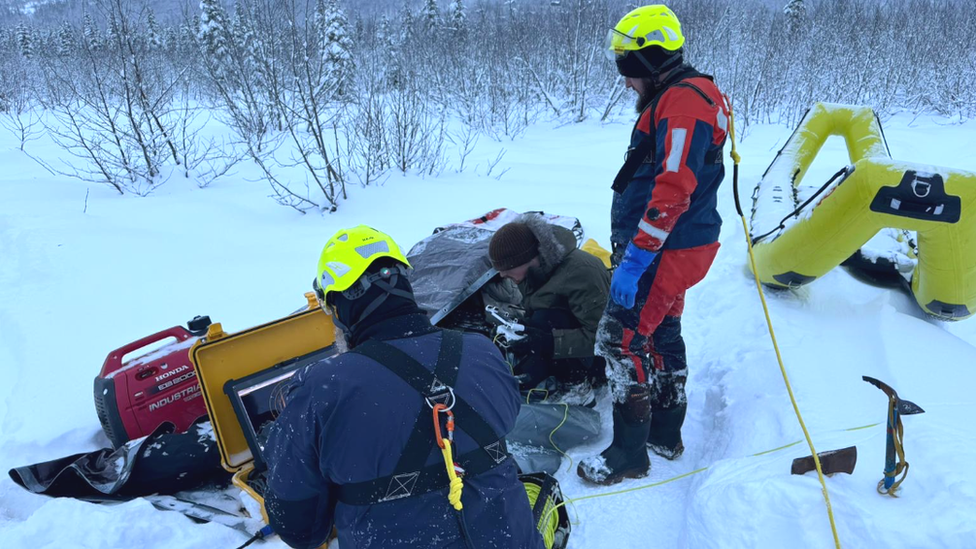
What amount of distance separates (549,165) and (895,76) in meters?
12.0

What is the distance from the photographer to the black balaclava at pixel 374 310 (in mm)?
1446

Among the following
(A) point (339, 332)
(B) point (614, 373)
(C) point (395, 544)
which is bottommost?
(B) point (614, 373)

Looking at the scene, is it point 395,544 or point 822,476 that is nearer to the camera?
point 395,544

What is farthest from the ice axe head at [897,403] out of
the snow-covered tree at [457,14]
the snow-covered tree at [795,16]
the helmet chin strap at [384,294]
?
the snow-covered tree at [457,14]

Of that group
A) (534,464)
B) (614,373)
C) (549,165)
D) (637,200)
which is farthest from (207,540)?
(549,165)

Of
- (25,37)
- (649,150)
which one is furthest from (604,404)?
(25,37)

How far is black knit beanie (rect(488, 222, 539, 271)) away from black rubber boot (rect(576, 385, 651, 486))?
0.88 meters

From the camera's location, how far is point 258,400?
2375mm

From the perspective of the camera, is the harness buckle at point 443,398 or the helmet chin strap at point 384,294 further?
the helmet chin strap at point 384,294

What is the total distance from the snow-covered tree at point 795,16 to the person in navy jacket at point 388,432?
17.6 metres

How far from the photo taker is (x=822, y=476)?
1.73 m

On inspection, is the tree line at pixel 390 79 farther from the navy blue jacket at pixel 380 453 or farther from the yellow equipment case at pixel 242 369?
the navy blue jacket at pixel 380 453

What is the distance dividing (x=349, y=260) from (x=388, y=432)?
465 mm

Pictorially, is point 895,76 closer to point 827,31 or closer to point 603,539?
point 827,31
